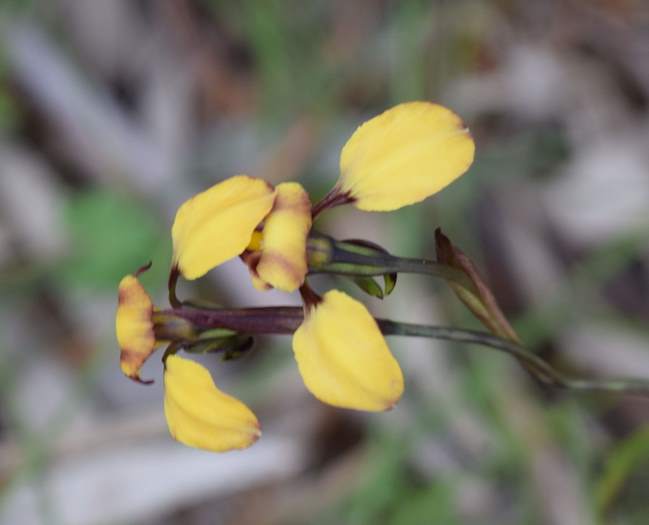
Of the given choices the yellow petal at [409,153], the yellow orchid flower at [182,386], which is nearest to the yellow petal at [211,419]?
the yellow orchid flower at [182,386]

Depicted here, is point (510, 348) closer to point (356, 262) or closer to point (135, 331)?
point (356, 262)

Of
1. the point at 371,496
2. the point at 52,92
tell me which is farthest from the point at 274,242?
the point at 52,92

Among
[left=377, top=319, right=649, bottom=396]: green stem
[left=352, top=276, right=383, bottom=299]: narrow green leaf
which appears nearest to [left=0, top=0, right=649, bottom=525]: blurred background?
[left=377, top=319, right=649, bottom=396]: green stem

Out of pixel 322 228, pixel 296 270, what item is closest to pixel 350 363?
pixel 296 270

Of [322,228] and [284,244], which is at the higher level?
[284,244]

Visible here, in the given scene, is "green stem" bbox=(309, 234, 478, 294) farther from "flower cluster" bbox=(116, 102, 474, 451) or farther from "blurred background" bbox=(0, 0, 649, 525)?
"blurred background" bbox=(0, 0, 649, 525)

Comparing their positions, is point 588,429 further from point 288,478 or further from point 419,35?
point 419,35
